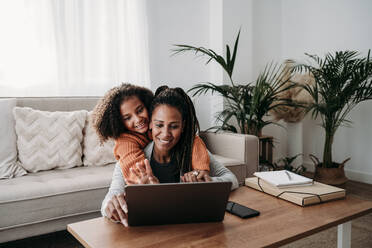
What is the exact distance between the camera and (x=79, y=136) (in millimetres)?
2242

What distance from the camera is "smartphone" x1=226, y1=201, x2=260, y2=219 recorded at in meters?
1.11

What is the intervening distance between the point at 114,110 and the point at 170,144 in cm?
27

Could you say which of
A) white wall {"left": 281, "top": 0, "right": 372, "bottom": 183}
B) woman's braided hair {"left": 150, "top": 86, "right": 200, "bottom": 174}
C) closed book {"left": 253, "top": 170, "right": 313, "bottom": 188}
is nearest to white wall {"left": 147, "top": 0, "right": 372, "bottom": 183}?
white wall {"left": 281, "top": 0, "right": 372, "bottom": 183}

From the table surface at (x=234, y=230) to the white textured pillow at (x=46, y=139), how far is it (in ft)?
3.82

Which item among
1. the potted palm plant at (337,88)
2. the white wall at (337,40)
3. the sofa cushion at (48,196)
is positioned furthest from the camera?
the white wall at (337,40)

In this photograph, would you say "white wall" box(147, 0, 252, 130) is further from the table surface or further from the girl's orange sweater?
the table surface

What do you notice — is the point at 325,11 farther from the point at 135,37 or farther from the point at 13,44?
the point at 13,44

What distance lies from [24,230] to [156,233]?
1.02 m

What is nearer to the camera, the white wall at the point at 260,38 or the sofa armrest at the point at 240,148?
the sofa armrest at the point at 240,148

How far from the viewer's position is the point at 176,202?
951 mm

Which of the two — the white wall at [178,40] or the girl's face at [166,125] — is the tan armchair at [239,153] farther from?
the girl's face at [166,125]

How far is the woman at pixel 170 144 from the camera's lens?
118 cm

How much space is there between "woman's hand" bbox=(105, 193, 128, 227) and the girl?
23cm

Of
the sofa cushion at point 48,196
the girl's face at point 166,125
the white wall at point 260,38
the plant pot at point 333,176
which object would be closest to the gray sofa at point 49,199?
the sofa cushion at point 48,196
